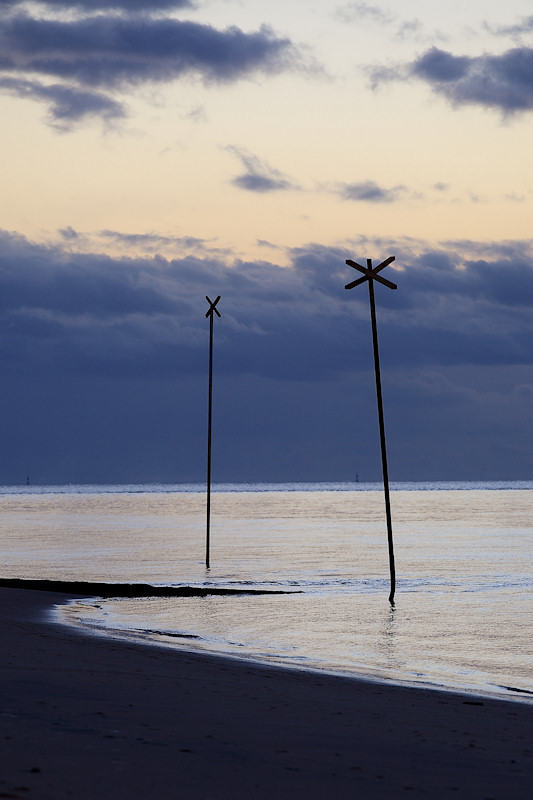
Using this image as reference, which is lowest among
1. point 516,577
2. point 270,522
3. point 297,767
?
point 297,767

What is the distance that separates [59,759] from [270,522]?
269 ft

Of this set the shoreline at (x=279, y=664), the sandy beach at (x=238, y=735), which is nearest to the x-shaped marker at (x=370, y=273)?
the shoreline at (x=279, y=664)

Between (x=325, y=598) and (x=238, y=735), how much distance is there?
23024mm

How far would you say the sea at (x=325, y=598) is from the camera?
65.5 feet

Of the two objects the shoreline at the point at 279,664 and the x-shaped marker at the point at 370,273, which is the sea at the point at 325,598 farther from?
the x-shaped marker at the point at 370,273

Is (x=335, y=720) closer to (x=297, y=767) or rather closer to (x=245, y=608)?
(x=297, y=767)

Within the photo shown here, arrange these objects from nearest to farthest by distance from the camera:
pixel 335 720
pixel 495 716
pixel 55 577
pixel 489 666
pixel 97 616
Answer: pixel 335 720, pixel 495 716, pixel 489 666, pixel 97 616, pixel 55 577

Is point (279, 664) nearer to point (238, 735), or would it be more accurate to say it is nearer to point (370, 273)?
point (238, 735)

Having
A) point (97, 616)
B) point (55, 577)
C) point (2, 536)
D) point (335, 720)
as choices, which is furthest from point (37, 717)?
point (2, 536)

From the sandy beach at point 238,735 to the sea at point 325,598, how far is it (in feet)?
10.6

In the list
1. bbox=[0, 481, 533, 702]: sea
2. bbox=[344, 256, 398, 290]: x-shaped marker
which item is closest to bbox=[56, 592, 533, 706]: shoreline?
bbox=[0, 481, 533, 702]: sea

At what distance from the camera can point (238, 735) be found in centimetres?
1027

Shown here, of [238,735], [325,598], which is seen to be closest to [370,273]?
[325,598]

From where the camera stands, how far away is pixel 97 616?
26.6 meters
